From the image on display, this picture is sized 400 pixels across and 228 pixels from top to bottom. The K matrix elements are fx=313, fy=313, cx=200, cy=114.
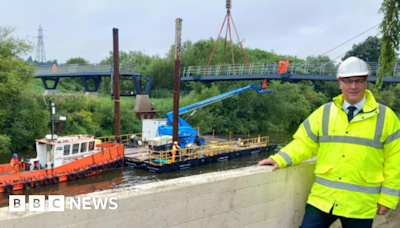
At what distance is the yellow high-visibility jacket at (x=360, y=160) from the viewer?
2.63 metres

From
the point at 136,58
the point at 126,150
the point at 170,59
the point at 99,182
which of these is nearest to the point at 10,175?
the point at 99,182

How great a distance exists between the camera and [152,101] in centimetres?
3753

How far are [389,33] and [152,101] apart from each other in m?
32.8

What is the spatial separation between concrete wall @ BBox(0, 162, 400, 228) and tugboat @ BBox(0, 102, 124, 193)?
13673mm

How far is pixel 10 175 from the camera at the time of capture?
13.9 metres

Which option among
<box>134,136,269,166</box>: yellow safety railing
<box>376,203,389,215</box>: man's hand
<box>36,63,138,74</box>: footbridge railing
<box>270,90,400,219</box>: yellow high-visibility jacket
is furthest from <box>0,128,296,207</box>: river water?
<box>36,63,138,74</box>: footbridge railing

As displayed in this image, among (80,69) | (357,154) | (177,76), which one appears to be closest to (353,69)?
(357,154)

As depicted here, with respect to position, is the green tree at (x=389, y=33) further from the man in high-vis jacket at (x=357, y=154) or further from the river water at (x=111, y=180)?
the river water at (x=111, y=180)

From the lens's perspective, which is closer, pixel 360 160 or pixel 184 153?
pixel 360 160

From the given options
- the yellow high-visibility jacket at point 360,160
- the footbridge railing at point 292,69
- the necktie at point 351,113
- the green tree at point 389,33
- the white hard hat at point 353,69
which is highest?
the footbridge railing at point 292,69

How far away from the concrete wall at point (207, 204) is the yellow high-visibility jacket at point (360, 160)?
656 mm

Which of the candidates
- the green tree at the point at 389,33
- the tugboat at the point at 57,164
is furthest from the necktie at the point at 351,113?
the tugboat at the point at 57,164

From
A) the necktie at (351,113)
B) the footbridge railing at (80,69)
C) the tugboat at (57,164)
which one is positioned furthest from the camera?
the footbridge railing at (80,69)

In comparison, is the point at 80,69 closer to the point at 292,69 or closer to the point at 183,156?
the point at 183,156
